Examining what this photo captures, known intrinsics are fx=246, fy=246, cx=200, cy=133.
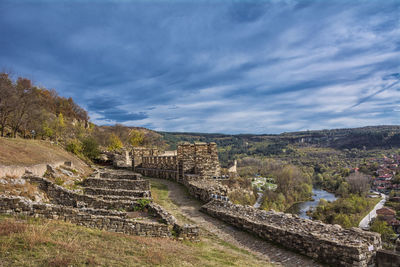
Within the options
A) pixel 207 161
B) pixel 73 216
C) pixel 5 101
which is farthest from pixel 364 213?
pixel 5 101

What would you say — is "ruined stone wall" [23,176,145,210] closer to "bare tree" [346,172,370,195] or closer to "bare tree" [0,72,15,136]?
"bare tree" [0,72,15,136]

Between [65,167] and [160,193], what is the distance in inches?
321

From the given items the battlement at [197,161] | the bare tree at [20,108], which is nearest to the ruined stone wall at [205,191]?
the battlement at [197,161]

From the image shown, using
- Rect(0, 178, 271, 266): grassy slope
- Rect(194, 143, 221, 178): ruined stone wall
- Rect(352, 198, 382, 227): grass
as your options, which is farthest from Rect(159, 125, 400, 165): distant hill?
Rect(0, 178, 271, 266): grassy slope

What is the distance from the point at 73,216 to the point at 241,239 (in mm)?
6304

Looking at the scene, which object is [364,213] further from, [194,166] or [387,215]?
[194,166]

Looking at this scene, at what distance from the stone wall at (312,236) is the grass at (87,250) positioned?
1.63 meters

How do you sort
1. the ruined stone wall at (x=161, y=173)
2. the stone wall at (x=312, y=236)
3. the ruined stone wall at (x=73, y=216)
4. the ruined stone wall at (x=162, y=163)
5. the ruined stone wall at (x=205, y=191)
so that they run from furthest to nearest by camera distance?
the ruined stone wall at (x=162, y=163) → the ruined stone wall at (x=161, y=173) → the ruined stone wall at (x=205, y=191) → the ruined stone wall at (x=73, y=216) → the stone wall at (x=312, y=236)

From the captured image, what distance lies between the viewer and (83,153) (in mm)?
34438

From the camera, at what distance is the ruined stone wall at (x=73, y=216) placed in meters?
8.33

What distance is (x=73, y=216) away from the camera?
852 centimetres

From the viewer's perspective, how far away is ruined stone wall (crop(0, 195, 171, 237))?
8.33m

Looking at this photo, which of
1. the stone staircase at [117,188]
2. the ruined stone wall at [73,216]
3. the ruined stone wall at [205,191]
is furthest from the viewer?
the ruined stone wall at [205,191]

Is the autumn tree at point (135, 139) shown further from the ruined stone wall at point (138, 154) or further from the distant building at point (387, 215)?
the distant building at point (387, 215)
